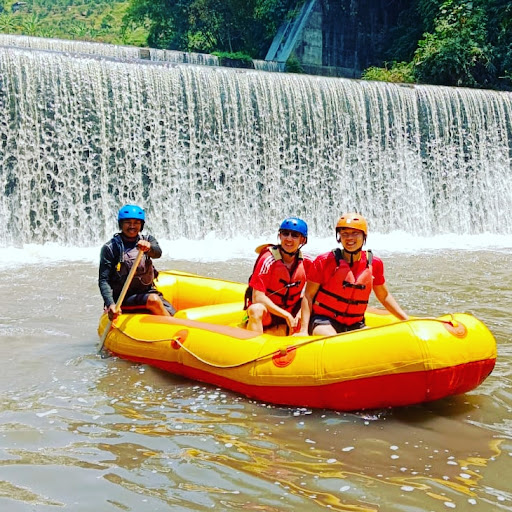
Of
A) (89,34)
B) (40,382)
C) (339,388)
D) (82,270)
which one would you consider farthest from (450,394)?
(89,34)

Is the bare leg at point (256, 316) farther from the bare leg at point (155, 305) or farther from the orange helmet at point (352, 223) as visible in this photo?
the bare leg at point (155, 305)

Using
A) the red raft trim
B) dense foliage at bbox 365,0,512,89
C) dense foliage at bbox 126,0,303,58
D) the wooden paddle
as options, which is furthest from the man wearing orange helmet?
dense foliage at bbox 126,0,303,58

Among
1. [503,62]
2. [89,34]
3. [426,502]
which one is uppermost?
[89,34]

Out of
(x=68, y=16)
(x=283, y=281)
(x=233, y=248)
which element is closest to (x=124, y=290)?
(x=283, y=281)

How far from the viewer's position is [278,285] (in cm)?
503

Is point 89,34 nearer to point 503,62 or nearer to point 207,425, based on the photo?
point 503,62

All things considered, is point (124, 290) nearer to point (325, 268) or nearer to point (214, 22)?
point (325, 268)

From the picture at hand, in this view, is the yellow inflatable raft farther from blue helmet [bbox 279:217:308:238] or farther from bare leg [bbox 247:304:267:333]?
blue helmet [bbox 279:217:308:238]

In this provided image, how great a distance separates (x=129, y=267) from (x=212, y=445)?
2.21 metres

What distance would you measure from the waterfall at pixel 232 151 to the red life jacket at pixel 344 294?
771cm

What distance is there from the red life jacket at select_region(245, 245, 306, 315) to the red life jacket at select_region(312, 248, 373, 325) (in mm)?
320

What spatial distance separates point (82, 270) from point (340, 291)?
539 centimetres

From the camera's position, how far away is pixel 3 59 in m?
11.2

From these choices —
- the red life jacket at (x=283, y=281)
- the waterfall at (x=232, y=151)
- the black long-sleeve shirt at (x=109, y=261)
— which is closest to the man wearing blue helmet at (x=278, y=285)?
the red life jacket at (x=283, y=281)
